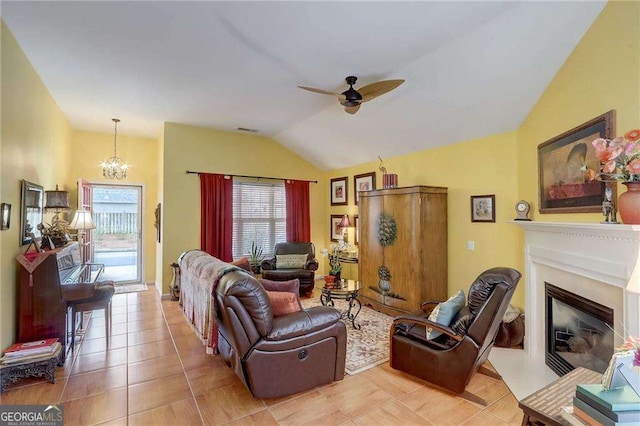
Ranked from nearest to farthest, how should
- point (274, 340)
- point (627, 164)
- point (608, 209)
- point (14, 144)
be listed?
point (627, 164) < point (608, 209) < point (274, 340) < point (14, 144)

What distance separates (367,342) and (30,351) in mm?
3261

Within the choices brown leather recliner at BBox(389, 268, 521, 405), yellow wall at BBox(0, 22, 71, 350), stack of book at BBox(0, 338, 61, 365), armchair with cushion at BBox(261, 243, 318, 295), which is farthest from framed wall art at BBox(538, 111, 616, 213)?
yellow wall at BBox(0, 22, 71, 350)

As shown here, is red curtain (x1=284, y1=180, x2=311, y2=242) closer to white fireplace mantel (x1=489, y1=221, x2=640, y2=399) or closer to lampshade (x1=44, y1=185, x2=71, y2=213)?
lampshade (x1=44, y1=185, x2=71, y2=213)

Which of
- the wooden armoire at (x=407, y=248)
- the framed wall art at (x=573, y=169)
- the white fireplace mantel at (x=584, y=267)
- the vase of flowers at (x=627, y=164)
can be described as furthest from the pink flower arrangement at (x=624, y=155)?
the wooden armoire at (x=407, y=248)

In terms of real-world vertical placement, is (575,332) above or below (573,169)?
below

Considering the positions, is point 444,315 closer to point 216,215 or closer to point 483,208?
point 483,208

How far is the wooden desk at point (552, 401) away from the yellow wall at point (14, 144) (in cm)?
404

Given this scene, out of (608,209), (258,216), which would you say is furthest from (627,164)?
(258,216)

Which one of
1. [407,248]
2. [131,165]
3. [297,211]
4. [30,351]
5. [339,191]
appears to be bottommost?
[30,351]

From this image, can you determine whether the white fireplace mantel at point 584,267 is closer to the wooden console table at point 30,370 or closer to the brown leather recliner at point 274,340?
the brown leather recliner at point 274,340

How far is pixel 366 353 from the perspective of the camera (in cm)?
328

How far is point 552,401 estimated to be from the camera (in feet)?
5.04

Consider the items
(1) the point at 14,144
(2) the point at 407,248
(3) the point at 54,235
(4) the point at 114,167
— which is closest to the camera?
(1) the point at 14,144

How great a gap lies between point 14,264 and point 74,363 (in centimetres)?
114
